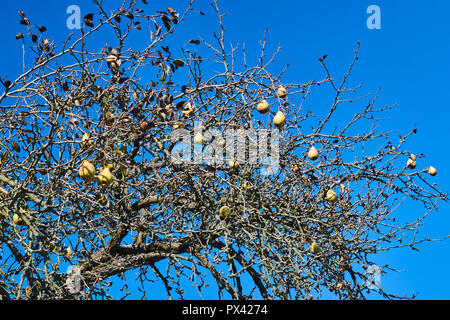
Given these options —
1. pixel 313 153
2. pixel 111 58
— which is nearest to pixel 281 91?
pixel 313 153

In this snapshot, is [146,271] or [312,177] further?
[146,271]

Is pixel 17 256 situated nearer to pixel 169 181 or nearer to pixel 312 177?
pixel 169 181

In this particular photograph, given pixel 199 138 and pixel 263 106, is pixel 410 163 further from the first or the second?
pixel 199 138

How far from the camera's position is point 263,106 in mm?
5188

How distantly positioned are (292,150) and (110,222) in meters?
2.43

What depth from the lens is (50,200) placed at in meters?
4.98

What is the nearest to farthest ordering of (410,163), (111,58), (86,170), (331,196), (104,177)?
(86,170) < (104,177) < (111,58) < (331,196) < (410,163)

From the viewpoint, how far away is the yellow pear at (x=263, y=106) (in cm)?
518

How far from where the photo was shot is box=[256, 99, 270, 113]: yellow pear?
5180 mm

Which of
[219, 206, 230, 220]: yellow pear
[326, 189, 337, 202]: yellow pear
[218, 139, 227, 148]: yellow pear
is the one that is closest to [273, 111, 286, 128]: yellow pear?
[218, 139, 227, 148]: yellow pear

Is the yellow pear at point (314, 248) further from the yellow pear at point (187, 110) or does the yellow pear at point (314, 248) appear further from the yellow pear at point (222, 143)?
the yellow pear at point (187, 110)

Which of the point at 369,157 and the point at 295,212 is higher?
the point at 369,157
